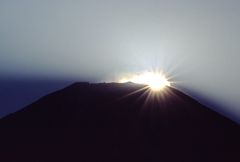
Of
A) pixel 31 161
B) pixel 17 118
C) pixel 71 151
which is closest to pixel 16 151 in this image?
pixel 31 161

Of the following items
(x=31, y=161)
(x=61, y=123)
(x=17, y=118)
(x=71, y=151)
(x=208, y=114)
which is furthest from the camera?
(x=17, y=118)

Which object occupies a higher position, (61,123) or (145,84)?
(145,84)

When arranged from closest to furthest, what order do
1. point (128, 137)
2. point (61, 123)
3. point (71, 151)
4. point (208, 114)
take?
1. point (71, 151)
2. point (128, 137)
3. point (61, 123)
4. point (208, 114)

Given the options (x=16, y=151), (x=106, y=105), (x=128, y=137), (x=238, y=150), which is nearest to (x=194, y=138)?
(x=238, y=150)

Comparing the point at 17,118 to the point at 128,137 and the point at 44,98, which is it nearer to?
the point at 44,98

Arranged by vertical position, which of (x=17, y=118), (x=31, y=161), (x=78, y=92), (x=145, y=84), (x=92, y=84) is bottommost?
(x=31, y=161)

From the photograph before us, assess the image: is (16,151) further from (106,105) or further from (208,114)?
(208,114)

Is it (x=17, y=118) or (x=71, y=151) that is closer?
(x=71, y=151)
